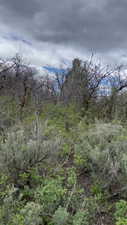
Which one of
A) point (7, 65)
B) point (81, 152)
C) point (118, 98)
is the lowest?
point (81, 152)

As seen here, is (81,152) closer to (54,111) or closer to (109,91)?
(54,111)

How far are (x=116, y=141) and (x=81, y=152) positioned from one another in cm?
79

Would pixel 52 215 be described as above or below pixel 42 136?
below

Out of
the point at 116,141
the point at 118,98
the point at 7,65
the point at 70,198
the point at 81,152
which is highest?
the point at 7,65

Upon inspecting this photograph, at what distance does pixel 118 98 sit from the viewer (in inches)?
435

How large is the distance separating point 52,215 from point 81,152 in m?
1.84

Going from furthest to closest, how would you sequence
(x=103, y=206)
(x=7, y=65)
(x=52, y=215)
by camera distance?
(x=7, y=65), (x=103, y=206), (x=52, y=215)

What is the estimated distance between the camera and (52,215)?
8.45 ft

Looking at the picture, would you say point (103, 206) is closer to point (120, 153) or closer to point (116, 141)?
point (120, 153)

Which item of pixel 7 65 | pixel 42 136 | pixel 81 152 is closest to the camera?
pixel 42 136

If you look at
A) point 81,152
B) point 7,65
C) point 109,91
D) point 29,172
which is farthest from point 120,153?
point 7,65

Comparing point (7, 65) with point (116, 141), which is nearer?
point (116, 141)

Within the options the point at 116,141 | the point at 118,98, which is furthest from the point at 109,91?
the point at 116,141

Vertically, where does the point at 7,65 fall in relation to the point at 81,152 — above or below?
above
